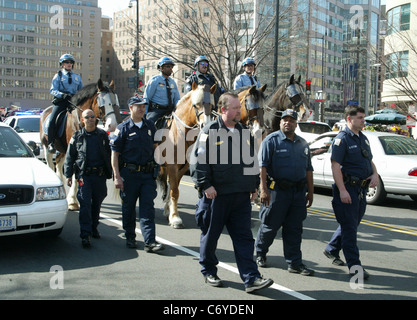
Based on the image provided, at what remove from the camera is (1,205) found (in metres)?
6.13

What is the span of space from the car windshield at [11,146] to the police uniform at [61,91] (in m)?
2.09

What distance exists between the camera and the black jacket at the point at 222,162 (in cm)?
513

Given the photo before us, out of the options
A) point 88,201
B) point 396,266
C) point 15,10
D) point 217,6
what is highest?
point 15,10

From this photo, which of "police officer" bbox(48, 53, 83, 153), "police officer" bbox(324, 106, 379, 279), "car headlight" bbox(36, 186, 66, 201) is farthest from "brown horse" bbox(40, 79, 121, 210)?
"police officer" bbox(324, 106, 379, 279)

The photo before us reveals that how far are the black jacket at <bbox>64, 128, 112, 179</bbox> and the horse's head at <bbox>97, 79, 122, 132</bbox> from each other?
1.35m

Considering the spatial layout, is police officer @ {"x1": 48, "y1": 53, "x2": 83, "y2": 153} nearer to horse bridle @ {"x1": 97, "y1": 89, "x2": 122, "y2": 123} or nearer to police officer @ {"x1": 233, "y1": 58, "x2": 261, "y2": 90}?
horse bridle @ {"x1": 97, "y1": 89, "x2": 122, "y2": 123}

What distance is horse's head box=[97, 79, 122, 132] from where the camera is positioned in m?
8.82

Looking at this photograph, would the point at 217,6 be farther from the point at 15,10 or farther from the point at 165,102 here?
the point at 15,10

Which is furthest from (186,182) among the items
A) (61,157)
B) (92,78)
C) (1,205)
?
(92,78)

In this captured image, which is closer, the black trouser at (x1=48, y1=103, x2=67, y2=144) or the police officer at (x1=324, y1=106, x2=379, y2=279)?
the police officer at (x1=324, y1=106, x2=379, y2=279)

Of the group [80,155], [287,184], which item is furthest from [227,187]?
[80,155]

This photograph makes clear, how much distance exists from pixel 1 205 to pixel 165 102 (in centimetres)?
402

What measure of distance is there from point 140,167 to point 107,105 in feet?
8.31

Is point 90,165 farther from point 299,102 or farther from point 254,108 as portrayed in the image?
point 299,102
